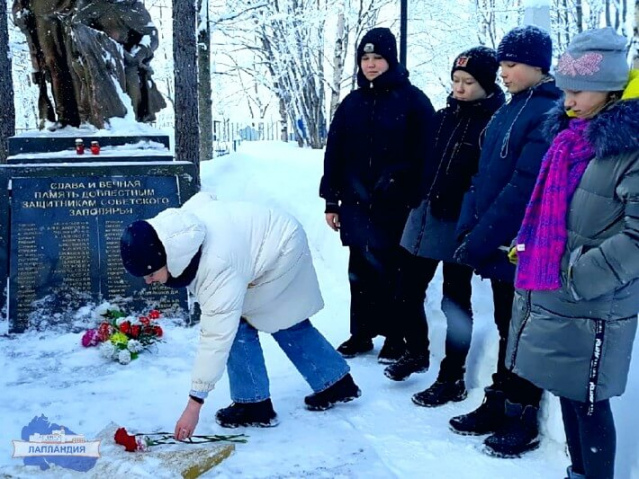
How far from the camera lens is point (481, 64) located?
10.9 ft

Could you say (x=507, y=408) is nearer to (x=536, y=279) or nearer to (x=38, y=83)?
(x=536, y=279)

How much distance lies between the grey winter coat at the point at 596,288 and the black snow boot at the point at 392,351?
173cm

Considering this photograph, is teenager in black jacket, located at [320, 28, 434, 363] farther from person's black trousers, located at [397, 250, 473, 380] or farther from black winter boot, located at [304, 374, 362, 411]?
black winter boot, located at [304, 374, 362, 411]

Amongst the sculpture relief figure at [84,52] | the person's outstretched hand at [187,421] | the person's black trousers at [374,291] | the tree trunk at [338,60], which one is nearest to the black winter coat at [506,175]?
the person's black trousers at [374,291]

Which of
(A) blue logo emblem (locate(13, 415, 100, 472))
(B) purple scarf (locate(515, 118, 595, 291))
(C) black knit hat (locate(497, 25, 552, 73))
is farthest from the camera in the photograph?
(C) black knit hat (locate(497, 25, 552, 73))

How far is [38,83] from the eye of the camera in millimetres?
5895

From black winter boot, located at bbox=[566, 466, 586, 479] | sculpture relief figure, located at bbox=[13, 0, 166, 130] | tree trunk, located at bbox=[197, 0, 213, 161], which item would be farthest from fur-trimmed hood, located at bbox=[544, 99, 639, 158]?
tree trunk, located at bbox=[197, 0, 213, 161]

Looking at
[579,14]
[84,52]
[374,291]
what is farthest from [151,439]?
[579,14]

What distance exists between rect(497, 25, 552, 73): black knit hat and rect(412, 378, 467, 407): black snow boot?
5.38ft

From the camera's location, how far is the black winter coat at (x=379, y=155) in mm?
3939

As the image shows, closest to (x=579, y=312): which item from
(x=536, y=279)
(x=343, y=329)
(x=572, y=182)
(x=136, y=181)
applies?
(x=536, y=279)

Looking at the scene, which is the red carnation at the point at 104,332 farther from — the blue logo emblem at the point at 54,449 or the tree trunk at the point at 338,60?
the tree trunk at the point at 338,60

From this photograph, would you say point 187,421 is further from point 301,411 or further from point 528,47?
point 528,47

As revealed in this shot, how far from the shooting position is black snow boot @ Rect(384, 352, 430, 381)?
3883 mm
